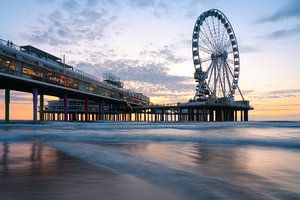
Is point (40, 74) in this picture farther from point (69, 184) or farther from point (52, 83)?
point (69, 184)

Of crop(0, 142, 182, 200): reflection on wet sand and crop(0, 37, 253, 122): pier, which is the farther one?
crop(0, 37, 253, 122): pier

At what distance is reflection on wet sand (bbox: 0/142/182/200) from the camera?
173 inches

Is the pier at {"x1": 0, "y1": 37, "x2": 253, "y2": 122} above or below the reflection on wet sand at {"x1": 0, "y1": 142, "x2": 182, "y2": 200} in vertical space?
above

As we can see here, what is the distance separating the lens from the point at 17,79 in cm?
4244

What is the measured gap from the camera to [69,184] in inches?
202

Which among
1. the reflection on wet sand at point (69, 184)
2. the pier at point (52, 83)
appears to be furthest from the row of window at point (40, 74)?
the reflection on wet sand at point (69, 184)

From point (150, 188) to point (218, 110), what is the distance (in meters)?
84.5

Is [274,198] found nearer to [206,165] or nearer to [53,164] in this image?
[206,165]

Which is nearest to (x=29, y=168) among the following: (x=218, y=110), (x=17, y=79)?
(x=17, y=79)

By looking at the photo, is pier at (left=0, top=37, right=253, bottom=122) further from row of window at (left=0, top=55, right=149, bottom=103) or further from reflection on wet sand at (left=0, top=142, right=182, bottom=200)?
reflection on wet sand at (left=0, top=142, right=182, bottom=200)

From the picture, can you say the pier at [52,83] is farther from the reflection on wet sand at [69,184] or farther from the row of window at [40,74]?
the reflection on wet sand at [69,184]

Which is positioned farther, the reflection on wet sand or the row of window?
the row of window

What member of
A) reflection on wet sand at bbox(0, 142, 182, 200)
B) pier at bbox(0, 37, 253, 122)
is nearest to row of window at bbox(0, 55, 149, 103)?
pier at bbox(0, 37, 253, 122)

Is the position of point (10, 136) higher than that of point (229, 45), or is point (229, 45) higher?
point (229, 45)
